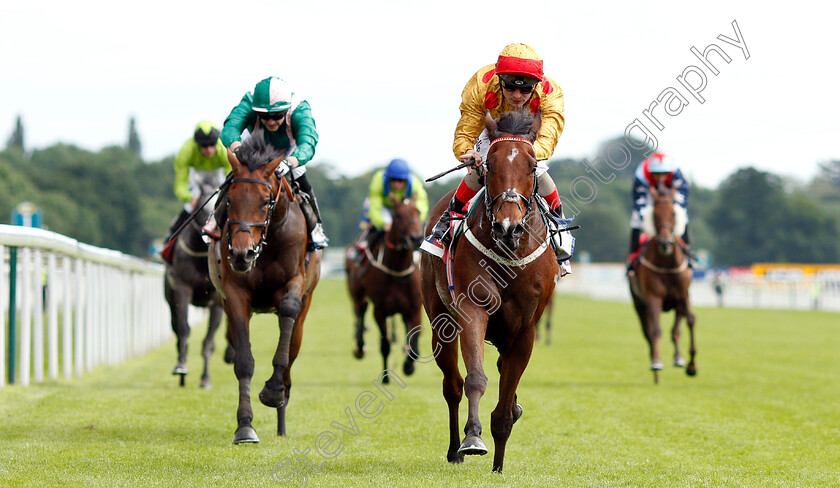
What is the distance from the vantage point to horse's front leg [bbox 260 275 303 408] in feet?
22.5

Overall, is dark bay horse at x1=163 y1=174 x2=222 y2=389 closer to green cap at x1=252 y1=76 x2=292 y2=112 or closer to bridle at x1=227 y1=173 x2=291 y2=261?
green cap at x1=252 y1=76 x2=292 y2=112

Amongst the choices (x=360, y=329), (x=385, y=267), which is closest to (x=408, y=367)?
(x=385, y=267)

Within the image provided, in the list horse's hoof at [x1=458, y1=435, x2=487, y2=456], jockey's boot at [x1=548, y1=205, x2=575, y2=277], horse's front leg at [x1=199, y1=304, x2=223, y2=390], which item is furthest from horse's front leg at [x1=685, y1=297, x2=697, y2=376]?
horse's hoof at [x1=458, y1=435, x2=487, y2=456]

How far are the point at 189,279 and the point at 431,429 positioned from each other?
423 cm

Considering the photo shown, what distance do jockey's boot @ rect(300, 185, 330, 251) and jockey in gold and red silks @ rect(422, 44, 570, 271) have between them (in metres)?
1.50

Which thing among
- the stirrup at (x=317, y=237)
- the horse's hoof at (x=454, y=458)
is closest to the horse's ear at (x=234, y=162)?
the stirrup at (x=317, y=237)

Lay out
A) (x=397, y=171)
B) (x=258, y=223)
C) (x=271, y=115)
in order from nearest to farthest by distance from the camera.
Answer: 1. (x=258, y=223)
2. (x=271, y=115)
3. (x=397, y=171)

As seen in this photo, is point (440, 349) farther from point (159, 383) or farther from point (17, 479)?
point (159, 383)

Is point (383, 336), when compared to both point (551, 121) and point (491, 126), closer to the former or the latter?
point (551, 121)

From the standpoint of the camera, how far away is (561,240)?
6.52 metres

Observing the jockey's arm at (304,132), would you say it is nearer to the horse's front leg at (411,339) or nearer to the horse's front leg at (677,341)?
the horse's front leg at (411,339)

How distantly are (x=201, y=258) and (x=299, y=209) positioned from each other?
3.67 metres

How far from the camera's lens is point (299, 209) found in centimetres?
766

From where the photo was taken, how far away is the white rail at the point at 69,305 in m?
9.70
